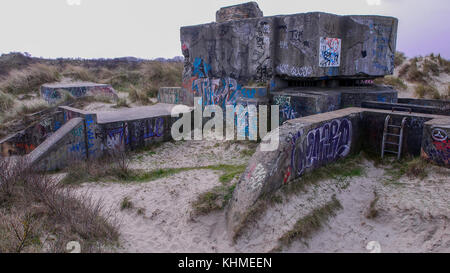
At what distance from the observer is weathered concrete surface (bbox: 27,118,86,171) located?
7184 mm

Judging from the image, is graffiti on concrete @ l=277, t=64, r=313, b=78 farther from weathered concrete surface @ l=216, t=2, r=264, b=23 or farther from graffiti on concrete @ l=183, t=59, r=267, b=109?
weathered concrete surface @ l=216, t=2, r=264, b=23

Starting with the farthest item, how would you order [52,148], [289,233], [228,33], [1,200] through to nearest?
[228,33] → [52,148] → [1,200] → [289,233]

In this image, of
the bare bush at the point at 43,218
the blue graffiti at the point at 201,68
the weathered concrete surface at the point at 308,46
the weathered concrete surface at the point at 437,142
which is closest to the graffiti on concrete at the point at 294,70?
the weathered concrete surface at the point at 308,46

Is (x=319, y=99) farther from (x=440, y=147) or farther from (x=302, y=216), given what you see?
(x=302, y=216)

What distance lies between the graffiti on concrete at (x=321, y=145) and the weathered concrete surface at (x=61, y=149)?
5.26m

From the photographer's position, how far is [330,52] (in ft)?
29.1

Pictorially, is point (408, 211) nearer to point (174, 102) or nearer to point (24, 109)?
point (174, 102)

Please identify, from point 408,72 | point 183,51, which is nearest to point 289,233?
point 183,51

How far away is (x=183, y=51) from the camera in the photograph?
11797 mm

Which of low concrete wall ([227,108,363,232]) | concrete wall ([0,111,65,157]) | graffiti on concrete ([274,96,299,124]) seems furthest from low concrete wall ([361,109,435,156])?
concrete wall ([0,111,65,157])

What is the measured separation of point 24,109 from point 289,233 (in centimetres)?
1089

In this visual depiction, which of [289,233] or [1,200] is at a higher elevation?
[1,200]

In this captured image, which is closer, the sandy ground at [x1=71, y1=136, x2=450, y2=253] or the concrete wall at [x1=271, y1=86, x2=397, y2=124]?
the sandy ground at [x1=71, y1=136, x2=450, y2=253]
